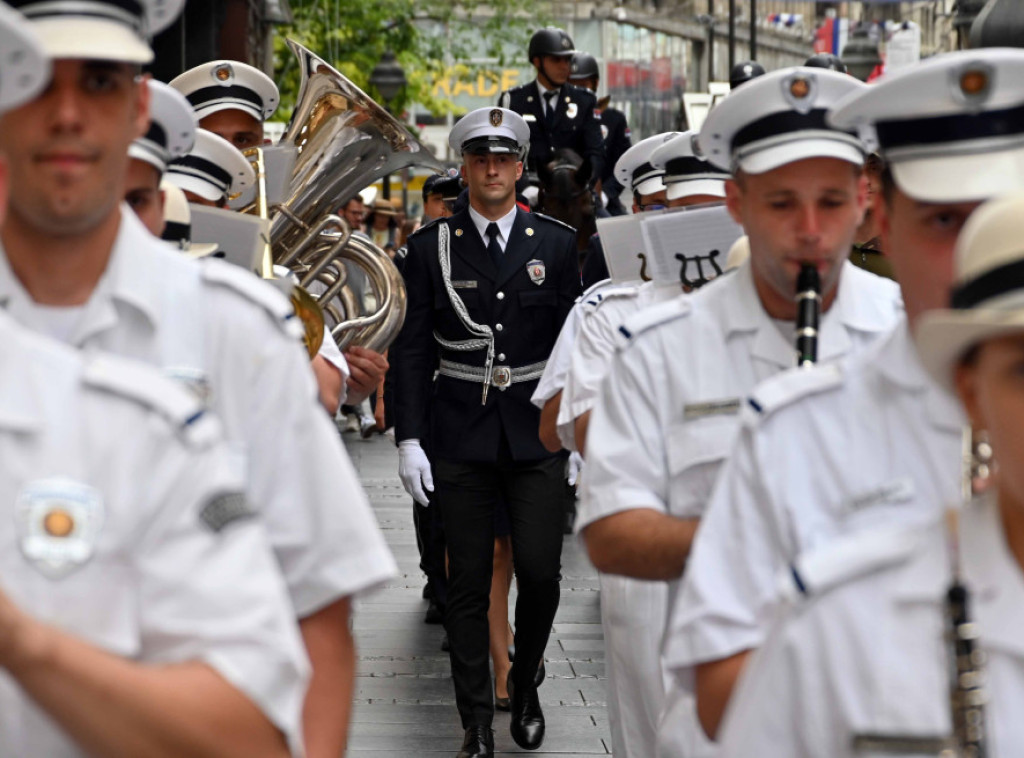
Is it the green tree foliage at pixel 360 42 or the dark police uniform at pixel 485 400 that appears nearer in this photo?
the dark police uniform at pixel 485 400

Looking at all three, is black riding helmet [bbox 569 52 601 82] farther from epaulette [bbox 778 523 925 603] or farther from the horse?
epaulette [bbox 778 523 925 603]

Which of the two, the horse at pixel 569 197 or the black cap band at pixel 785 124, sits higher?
the black cap band at pixel 785 124

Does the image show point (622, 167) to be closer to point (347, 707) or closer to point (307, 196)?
point (307, 196)

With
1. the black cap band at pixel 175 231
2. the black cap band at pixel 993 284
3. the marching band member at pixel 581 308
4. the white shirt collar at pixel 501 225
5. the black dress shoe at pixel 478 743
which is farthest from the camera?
the white shirt collar at pixel 501 225

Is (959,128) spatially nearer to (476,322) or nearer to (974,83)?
(974,83)

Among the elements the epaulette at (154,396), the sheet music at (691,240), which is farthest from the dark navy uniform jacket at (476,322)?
the epaulette at (154,396)

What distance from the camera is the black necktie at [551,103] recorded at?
47.0 feet

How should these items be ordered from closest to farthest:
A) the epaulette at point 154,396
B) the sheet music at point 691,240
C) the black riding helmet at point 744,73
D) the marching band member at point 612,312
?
the epaulette at point 154,396 < the sheet music at point 691,240 < the marching band member at point 612,312 < the black riding helmet at point 744,73

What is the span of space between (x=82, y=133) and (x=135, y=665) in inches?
32.6

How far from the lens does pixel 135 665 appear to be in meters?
2.40

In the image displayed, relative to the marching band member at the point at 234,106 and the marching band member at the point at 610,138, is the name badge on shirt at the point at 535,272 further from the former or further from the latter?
the marching band member at the point at 610,138

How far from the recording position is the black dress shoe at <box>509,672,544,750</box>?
26.2 feet

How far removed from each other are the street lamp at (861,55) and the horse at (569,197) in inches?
402

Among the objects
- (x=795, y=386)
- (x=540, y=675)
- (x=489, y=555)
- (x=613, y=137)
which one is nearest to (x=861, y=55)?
(x=613, y=137)
